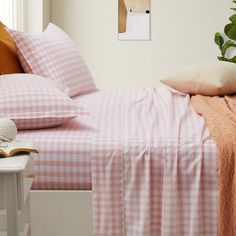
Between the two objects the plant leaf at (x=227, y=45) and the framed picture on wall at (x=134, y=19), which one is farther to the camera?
the framed picture on wall at (x=134, y=19)

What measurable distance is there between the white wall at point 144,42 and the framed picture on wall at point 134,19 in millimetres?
43

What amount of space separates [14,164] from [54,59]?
5.09 feet

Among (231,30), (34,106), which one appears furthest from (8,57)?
(231,30)

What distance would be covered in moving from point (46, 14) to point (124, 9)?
0.61 m

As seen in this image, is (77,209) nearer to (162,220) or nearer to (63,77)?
(162,220)

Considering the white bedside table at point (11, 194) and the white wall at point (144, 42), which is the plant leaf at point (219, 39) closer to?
the white wall at point (144, 42)

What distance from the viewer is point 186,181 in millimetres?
1921

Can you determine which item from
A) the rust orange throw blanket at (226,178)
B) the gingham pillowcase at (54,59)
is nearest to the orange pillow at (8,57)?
the gingham pillowcase at (54,59)

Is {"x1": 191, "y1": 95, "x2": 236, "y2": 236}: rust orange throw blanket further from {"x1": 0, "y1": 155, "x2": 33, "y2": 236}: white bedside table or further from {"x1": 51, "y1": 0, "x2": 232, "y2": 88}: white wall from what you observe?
{"x1": 51, "y1": 0, "x2": 232, "y2": 88}: white wall

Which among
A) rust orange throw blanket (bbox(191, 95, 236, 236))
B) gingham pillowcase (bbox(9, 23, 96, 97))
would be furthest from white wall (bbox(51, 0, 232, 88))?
rust orange throw blanket (bbox(191, 95, 236, 236))

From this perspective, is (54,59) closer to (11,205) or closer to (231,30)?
(11,205)

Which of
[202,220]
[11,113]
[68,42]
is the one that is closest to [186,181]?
[202,220]

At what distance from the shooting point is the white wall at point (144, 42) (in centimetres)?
473

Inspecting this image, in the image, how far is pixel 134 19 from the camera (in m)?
4.74
